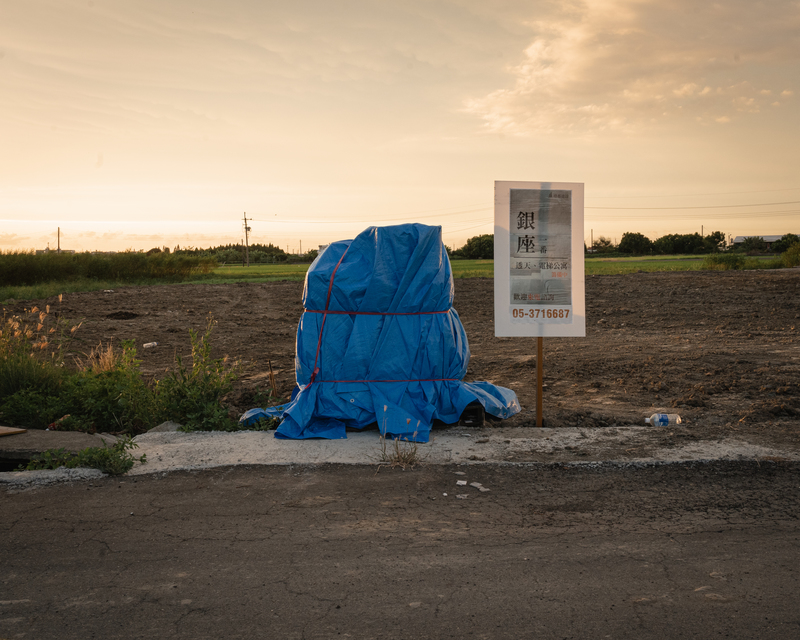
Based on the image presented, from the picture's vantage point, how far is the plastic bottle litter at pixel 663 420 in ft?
20.7

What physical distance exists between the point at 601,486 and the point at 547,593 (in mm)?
1734

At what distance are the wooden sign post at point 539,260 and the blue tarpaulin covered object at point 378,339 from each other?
647 millimetres

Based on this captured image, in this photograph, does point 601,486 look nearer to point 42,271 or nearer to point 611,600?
point 611,600

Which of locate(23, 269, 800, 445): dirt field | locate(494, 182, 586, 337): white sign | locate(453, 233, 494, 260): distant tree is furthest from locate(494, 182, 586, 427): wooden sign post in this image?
locate(453, 233, 494, 260): distant tree

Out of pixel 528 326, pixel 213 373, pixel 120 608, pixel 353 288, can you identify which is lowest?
pixel 120 608

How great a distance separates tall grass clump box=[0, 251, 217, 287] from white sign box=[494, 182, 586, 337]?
30.4 metres

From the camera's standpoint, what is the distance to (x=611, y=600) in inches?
118

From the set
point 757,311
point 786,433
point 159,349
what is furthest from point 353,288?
point 757,311

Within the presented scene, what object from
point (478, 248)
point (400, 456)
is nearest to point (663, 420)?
point (400, 456)

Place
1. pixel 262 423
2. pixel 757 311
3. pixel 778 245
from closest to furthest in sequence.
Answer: pixel 262 423, pixel 757 311, pixel 778 245

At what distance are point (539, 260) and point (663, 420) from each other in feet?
6.76

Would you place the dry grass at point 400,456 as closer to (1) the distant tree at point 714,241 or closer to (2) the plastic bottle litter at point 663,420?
(2) the plastic bottle litter at point 663,420

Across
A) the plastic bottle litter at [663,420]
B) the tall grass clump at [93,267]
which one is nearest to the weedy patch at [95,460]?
the plastic bottle litter at [663,420]

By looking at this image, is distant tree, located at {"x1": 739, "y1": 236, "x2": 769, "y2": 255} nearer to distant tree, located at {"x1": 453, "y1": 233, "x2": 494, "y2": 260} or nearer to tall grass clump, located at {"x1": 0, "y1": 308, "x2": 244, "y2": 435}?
distant tree, located at {"x1": 453, "y1": 233, "x2": 494, "y2": 260}
